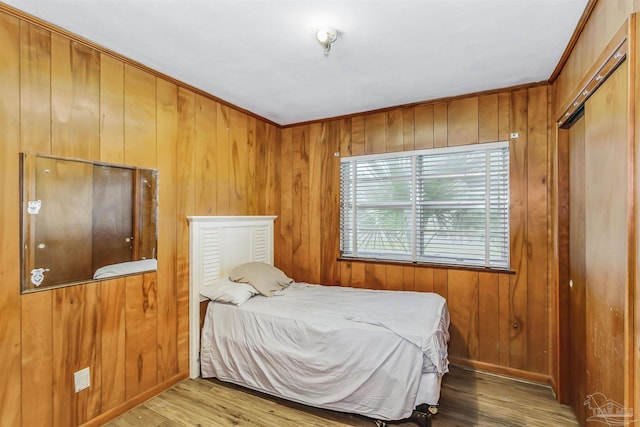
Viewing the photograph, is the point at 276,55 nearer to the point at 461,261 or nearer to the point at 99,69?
the point at 99,69

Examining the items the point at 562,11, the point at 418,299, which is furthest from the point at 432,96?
the point at 418,299

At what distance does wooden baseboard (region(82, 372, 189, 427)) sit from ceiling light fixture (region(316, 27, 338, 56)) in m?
2.86

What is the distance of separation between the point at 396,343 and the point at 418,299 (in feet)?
2.47

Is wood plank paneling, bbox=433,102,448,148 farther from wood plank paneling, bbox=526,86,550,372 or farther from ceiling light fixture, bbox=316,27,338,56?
ceiling light fixture, bbox=316,27,338,56

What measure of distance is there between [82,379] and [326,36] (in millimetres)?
2708

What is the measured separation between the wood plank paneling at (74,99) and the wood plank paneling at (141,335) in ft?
3.24

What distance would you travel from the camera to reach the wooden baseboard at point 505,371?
2.66m

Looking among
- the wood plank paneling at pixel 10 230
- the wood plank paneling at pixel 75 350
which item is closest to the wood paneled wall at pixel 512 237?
the wood plank paneling at pixel 75 350

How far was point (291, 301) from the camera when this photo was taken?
2725mm

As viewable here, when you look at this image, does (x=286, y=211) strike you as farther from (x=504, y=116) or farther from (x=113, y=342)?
(x=504, y=116)

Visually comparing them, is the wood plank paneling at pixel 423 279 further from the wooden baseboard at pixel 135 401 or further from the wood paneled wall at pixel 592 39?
the wooden baseboard at pixel 135 401

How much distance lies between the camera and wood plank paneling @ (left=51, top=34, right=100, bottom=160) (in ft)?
6.34

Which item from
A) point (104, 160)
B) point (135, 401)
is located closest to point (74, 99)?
point (104, 160)

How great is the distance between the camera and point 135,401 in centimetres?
234
